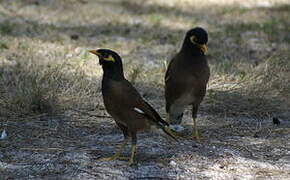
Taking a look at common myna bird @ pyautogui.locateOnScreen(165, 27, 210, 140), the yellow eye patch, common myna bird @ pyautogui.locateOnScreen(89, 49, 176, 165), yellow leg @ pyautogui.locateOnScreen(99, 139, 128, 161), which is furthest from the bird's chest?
common myna bird @ pyautogui.locateOnScreen(165, 27, 210, 140)

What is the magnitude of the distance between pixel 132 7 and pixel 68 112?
6.33 metres

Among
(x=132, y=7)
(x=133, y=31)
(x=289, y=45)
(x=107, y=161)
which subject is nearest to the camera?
(x=107, y=161)

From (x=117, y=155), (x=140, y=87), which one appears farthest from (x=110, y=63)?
(x=140, y=87)

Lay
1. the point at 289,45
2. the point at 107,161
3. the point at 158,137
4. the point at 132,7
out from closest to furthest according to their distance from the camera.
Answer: the point at 107,161
the point at 158,137
the point at 289,45
the point at 132,7

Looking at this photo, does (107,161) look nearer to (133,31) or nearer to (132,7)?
(133,31)

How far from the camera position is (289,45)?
10414mm

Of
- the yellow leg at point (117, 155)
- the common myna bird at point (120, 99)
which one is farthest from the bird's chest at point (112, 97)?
the yellow leg at point (117, 155)

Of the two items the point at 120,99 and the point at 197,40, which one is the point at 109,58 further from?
the point at 197,40

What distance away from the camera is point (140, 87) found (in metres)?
8.48

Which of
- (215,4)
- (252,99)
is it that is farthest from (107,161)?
(215,4)

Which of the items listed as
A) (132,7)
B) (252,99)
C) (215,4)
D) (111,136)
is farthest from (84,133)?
(215,4)

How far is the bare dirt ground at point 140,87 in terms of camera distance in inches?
221

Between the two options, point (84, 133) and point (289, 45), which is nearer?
point (84, 133)

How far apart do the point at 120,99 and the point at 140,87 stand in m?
2.94
